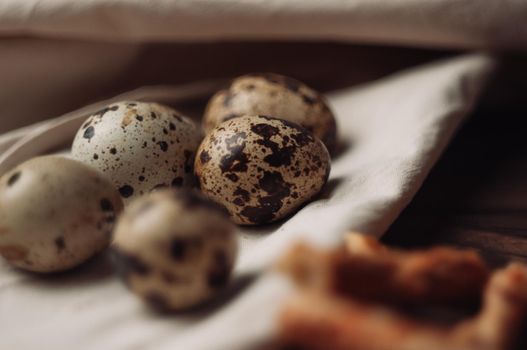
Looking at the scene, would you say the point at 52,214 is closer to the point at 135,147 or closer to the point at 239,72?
the point at 135,147

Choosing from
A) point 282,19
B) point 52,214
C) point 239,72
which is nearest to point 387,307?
point 52,214

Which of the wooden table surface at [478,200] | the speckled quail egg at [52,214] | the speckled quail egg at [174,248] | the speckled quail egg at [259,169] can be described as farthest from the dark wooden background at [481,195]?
the speckled quail egg at [52,214]

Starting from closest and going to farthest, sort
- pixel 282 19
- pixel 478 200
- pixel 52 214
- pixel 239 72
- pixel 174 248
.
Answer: pixel 174 248 < pixel 52 214 < pixel 478 200 < pixel 282 19 < pixel 239 72

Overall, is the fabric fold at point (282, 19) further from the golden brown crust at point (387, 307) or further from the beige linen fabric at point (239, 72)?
the golden brown crust at point (387, 307)

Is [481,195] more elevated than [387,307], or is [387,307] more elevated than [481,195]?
[387,307]

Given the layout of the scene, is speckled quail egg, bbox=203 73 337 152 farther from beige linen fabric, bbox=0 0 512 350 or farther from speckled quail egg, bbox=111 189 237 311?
speckled quail egg, bbox=111 189 237 311

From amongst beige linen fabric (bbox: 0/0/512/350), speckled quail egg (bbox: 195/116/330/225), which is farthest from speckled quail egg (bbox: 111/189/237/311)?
speckled quail egg (bbox: 195/116/330/225)

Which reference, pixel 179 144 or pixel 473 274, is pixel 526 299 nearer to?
pixel 473 274
